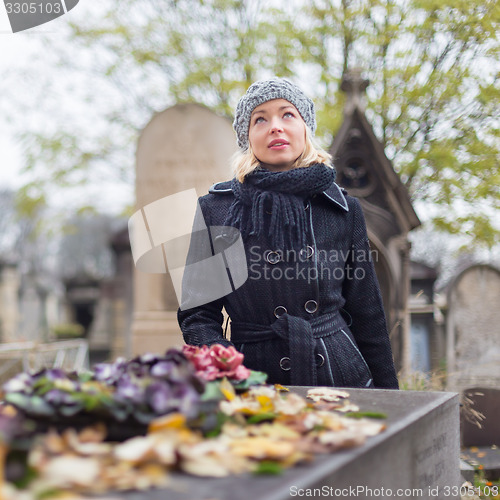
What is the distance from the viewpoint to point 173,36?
10766mm

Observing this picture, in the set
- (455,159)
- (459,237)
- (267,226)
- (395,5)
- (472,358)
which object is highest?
(395,5)

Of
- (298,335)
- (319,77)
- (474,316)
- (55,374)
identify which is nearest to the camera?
(55,374)

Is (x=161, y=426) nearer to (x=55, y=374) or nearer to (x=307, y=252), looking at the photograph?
(x=55, y=374)

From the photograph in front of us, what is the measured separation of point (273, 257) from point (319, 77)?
834 centimetres

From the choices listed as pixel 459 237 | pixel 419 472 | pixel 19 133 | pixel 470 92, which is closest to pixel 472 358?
pixel 459 237

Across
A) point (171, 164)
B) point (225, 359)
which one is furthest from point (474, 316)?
point (225, 359)

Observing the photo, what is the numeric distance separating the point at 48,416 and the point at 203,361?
475 mm

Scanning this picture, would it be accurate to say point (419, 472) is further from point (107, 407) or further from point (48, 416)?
point (48, 416)

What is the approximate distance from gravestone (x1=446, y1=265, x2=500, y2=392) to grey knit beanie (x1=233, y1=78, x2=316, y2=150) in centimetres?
502

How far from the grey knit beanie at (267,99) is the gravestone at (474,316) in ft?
16.5

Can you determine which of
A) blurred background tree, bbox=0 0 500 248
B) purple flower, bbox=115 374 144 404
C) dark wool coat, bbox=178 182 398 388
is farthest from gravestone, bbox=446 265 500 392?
purple flower, bbox=115 374 144 404

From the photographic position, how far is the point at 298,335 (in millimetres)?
2033

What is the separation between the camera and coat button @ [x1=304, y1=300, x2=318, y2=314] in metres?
2.11

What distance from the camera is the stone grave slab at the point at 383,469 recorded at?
2.94 feet
